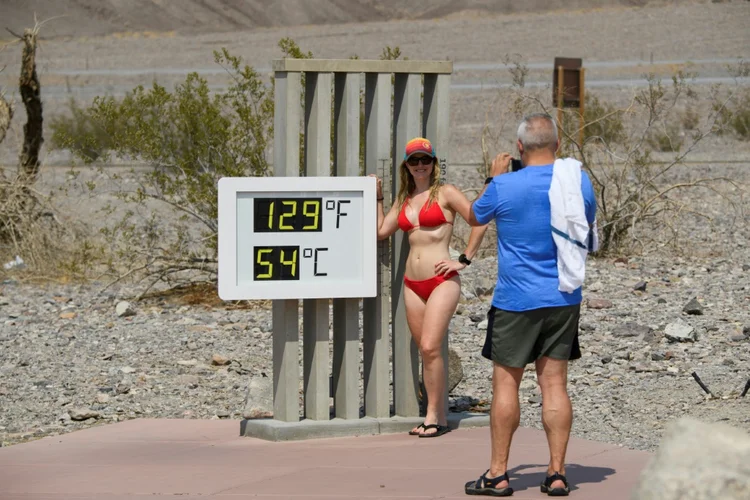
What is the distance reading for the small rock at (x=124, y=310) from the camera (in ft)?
41.4

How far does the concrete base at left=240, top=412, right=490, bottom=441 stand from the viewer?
24.6 feet

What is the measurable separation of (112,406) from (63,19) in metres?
66.0

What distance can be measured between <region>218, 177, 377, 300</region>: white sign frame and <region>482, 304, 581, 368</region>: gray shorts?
1912mm

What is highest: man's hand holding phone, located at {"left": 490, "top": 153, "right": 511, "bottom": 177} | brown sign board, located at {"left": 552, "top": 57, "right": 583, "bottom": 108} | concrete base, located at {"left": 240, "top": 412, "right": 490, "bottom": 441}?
brown sign board, located at {"left": 552, "top": 57, "right": 583, "bottom": 108}

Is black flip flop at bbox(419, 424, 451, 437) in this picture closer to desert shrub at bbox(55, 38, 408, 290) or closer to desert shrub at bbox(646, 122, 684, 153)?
desert shrub at bbox(55, 38, 408, 290)

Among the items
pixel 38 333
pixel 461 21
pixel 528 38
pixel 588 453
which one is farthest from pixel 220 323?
pixel 461 21

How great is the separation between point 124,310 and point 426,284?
20.0ft

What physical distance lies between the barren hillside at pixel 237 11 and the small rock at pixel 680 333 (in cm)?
6249

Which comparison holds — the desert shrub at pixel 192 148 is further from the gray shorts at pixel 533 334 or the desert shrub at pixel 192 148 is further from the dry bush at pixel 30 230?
the gray shorts at pixel 533 334

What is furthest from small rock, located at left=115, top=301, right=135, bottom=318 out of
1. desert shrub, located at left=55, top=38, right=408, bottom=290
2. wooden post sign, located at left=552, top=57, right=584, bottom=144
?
wooden post sign, located at left=552, top=57, right=584, bottom=144

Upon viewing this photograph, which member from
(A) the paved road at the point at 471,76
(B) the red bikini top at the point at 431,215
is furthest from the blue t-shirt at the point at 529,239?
(A) the paved road at the point at 471,76

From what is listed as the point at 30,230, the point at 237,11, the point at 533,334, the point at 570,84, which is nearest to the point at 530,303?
the point at 533,334

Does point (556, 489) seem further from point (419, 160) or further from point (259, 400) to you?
point (259, 400)

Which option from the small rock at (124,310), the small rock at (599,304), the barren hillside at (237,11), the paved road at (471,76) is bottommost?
the small rock at (124,310)
